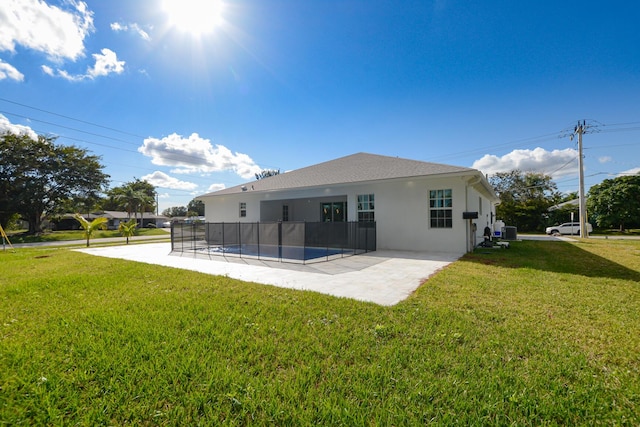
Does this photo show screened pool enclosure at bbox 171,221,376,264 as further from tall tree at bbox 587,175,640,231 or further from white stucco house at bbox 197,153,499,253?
tall tree at bbox 587,175,640,231

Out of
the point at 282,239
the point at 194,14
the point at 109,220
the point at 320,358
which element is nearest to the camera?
the point at 320,358

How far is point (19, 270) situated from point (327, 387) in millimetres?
10809

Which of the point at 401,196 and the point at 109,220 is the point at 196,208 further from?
the point at 401,196

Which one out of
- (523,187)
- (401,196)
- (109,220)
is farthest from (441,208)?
(109,220)

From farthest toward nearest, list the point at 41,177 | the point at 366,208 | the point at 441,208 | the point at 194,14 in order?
the point at 41,177
the point at 366,208
the point at 441,208
the point at 194,14

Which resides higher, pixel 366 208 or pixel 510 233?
pixel 366 208

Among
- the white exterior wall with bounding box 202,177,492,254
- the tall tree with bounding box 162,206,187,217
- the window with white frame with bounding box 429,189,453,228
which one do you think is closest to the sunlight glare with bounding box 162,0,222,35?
the white exterior wall with bounding box 202,177,492,254

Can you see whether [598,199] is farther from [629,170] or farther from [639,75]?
[639,75]

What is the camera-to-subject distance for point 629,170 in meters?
26.4

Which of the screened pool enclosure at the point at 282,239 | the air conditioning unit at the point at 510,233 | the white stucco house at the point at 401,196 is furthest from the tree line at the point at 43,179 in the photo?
the air conditioning unit at the point at 510,233

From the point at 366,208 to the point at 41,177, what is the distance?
3397cm

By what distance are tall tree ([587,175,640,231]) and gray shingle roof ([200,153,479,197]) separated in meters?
25.0

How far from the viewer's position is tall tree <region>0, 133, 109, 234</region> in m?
24.8

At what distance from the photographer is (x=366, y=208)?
40.9 feet
